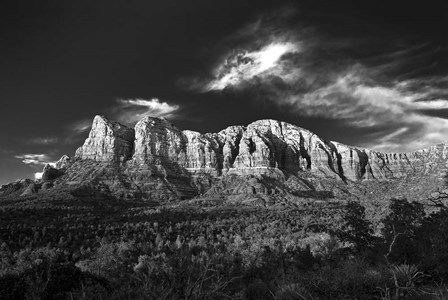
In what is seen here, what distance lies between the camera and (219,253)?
194 ft

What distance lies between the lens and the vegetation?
1277 cm

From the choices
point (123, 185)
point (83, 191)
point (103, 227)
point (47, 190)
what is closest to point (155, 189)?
point (123, 185)

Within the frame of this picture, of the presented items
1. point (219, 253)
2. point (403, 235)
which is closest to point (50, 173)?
point (219, 253)

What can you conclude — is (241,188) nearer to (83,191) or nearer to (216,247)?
(83,191)

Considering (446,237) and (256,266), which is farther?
(256,266)

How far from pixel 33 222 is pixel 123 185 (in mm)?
90074

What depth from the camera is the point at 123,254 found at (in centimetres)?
5656

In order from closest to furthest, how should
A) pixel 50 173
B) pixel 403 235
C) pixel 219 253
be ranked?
pixel 403 235, pixel 219 253, pixel 50 173

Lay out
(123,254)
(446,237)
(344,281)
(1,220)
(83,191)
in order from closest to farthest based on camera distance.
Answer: (344,281) → (446,237) → (123,254) → (1,220) → (83,191)

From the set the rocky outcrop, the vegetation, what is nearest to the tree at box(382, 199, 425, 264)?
the vegetation

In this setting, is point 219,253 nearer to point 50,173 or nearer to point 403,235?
Answer: point 403,235

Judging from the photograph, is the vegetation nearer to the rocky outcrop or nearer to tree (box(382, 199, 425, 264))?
tree (box(382, 199, 425, 264))

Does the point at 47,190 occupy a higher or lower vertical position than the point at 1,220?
higher

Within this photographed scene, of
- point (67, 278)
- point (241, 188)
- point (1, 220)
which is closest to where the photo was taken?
point (67, 278)
